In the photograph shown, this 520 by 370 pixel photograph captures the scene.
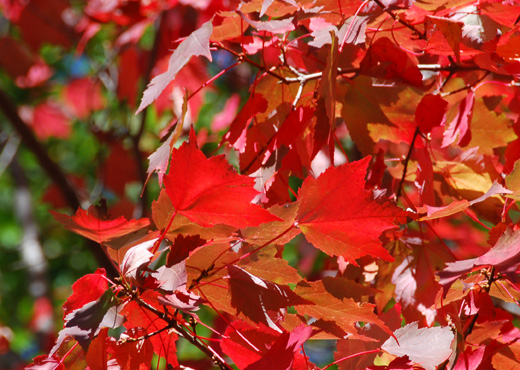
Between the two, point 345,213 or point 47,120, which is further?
point 47,120

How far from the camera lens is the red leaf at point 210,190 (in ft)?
1.49

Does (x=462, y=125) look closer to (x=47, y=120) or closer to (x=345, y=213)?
(x=345, y=213)

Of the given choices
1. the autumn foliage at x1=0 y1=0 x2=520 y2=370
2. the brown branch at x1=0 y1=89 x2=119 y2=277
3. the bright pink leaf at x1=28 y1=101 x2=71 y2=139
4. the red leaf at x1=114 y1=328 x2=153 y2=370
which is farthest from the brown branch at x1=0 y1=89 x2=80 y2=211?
the bright pink leaf at x1=28 y1=101 x2=71 y2=139

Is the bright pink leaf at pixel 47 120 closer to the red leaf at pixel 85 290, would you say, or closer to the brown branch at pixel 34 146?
the brown branch at pixel 34 146

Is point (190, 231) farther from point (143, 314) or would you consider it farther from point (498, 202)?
point (498, 202)

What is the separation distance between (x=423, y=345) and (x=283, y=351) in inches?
5.2

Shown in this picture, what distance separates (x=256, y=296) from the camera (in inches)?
19.3

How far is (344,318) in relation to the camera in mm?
519

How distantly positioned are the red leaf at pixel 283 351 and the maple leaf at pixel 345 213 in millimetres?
75

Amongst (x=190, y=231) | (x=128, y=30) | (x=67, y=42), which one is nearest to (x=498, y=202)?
(x=190, y=231)

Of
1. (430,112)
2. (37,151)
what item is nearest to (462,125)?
(430,112)

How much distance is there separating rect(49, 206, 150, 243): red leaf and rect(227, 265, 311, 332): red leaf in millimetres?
99

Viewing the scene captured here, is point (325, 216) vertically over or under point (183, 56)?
under

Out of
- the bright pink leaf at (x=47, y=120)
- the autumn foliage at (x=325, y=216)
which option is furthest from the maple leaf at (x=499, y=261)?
the bright pink leaf at (x=47, y=120)
